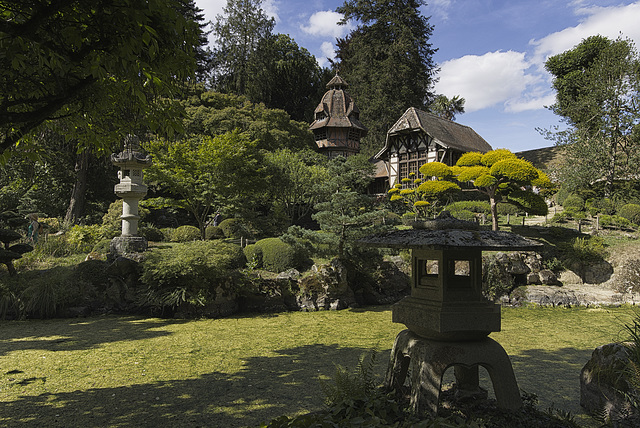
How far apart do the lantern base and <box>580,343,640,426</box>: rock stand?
1311 millimetres

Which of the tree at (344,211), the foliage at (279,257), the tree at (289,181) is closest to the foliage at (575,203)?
the tree at (289,181)

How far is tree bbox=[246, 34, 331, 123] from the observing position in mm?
30906

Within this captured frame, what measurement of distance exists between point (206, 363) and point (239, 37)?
31.8 metres

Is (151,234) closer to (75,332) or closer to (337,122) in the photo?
(75,332)

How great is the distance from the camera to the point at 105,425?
367 cm

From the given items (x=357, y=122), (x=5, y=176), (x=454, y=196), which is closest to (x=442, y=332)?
(x=454, y=196)

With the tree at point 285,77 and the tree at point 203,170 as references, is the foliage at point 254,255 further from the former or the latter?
the tree at point 285,77

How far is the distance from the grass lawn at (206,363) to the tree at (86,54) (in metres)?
2.87

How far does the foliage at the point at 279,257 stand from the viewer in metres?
11.6

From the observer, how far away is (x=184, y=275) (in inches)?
358

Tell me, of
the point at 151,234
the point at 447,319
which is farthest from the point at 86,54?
the point at 151,234

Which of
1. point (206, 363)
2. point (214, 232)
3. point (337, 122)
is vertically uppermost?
point (337, 122)

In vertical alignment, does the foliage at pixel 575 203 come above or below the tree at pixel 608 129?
below

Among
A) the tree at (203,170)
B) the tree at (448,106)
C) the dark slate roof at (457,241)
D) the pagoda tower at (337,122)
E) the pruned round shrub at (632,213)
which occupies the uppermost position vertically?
the tree at (448,106)
